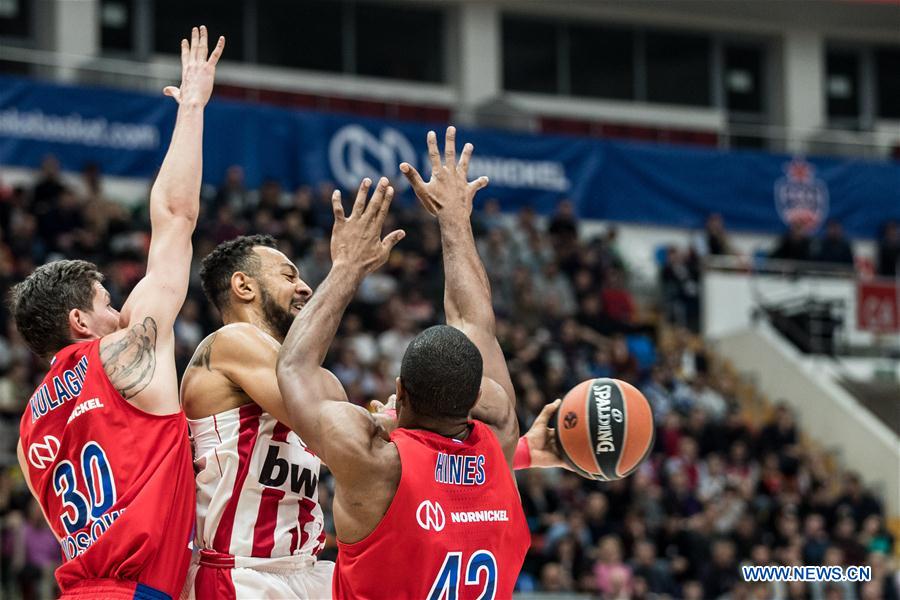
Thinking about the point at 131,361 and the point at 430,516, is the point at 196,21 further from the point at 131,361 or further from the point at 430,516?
the point at 430,516

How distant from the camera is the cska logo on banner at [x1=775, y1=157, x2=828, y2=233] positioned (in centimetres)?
2455

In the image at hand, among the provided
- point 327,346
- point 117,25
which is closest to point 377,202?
point 327,346

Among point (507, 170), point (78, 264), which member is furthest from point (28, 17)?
point (78, 264)

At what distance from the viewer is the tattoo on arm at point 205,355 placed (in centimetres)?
522

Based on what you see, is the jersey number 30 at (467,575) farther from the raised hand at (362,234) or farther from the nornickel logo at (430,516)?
the raised hand at (362,234)

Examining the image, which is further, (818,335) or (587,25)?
(587,25)

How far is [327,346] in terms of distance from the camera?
4.52m

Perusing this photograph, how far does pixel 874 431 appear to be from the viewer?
68.4 ft

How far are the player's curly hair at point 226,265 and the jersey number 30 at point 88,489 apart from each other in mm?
898

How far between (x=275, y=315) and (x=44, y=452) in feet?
3.39

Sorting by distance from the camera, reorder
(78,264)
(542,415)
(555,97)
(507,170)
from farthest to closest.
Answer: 1. (555,97)
2. (507,170)
3. (542,415)
4. (78,264)

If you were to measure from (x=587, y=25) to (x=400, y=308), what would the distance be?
11.7 meters

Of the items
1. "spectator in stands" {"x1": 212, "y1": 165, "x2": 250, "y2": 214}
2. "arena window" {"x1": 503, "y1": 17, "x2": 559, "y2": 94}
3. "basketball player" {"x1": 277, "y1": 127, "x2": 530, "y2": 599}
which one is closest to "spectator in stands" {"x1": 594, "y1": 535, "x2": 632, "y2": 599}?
"spectator in stands" {"x1": 212, "y1": 165, "x2": 250, "y2": 214}

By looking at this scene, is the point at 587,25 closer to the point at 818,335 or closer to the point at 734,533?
the point at 818,335
